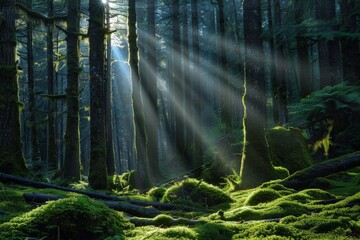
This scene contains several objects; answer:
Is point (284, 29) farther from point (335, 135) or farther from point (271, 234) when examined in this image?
point (271, 234)

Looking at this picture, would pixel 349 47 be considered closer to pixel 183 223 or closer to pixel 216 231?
pixel 183 223

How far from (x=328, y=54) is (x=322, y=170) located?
36.1ft

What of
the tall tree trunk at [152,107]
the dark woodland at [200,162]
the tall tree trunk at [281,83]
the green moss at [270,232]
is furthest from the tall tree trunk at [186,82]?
the green moss at [270,232]

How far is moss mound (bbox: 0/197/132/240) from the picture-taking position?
3500mm

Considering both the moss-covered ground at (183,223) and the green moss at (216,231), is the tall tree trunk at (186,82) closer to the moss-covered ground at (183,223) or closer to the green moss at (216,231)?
the moss-covered ground at (183,223)

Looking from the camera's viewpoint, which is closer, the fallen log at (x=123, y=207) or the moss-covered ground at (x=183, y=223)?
the moss-covered ground at (x=183, y=223)

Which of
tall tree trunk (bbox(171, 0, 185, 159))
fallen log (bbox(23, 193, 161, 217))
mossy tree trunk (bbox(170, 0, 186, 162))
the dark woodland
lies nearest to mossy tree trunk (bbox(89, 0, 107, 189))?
the dark woodland

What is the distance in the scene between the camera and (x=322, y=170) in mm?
7344

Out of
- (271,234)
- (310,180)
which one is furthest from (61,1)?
(271,234)

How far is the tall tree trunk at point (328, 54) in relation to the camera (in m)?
16.3

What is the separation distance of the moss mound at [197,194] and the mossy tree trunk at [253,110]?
5.81 feet

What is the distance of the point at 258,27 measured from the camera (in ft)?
32.4

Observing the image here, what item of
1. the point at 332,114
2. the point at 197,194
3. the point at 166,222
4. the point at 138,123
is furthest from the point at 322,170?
the point at 138,123

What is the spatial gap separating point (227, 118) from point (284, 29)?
19.1ft
